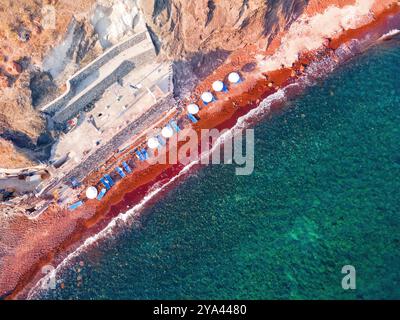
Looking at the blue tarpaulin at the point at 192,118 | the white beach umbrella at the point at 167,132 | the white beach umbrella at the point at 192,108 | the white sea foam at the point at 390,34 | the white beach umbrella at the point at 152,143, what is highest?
the white sea foam at the point at 390,34

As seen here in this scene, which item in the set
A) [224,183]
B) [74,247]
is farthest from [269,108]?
[74,247]

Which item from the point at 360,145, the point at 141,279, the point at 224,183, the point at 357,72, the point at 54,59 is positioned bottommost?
the point at 141,279

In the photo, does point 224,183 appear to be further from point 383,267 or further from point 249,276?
point 383,267

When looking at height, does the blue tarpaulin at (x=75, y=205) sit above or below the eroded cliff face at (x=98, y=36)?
below

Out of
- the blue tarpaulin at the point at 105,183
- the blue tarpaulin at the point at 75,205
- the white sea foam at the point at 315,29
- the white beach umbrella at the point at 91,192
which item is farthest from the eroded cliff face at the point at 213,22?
the blue tarpaulin at the point at 75,205

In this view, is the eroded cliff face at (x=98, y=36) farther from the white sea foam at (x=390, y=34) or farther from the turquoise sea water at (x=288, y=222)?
the white sea foam at (x=390, y=34)

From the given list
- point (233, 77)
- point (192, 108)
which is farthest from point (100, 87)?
point (233, 77)

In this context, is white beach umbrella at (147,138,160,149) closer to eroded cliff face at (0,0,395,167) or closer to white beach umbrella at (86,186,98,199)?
eroded cliff face at (0,0,395,167)
